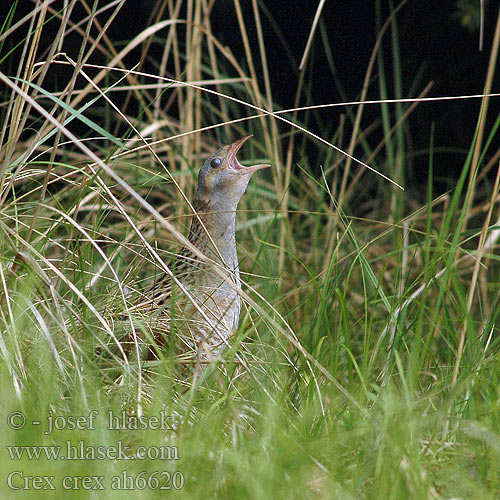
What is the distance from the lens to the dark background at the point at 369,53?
4496 millimetres

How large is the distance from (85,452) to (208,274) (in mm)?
1109

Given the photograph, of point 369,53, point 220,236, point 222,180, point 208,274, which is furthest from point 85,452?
point 369,53

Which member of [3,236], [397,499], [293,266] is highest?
[3,236]

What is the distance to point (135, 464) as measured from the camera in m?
1.47

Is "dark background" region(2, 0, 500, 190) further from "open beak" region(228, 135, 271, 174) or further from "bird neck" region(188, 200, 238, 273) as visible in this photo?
"bird neck" region(188, 200, 238, 273)

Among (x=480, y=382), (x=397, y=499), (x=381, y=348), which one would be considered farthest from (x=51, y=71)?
(x=397, y=499)

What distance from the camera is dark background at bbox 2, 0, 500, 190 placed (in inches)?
177

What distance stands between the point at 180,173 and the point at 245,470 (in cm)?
197

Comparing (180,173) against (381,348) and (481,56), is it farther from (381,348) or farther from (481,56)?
(481,56)

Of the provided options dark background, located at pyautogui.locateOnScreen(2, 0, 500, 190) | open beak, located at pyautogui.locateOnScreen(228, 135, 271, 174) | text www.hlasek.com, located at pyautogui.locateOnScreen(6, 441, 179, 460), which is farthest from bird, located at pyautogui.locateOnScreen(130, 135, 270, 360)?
dark background, located at pyautogui.locateOnScreen(2, 0, 500, 190)

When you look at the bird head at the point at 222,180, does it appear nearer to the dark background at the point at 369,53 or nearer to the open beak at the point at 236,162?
the open beak at the point at 236,162

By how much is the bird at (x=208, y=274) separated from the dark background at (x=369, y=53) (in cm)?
168

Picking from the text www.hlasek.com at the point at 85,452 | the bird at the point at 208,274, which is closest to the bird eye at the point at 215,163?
the bird at the point at 208,274

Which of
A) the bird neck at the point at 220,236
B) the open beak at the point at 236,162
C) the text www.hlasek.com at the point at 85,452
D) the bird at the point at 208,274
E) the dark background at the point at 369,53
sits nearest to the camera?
the text www.hlasek.com at the point at 85,452
